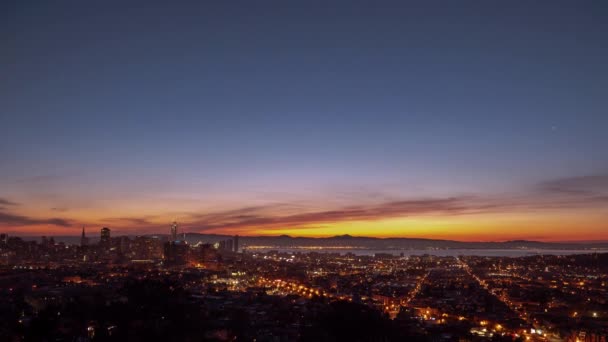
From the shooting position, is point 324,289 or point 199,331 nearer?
point 199,331

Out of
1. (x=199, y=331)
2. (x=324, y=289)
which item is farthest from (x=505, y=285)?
(x=199, y=331)

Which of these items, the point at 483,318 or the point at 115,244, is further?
the point at 115,244

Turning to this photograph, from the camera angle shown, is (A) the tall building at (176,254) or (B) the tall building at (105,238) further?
(B) the tall building at (105,238)

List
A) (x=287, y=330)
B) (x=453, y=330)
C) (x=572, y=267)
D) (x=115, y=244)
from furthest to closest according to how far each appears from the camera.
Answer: (x=115, y=244), (x=572, y=267), (x=453, y=330), (x=287, y=330)

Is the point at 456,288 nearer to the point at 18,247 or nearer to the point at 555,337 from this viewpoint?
the point at 555,337

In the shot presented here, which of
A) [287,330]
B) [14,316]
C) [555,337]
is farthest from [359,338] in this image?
[14,316]

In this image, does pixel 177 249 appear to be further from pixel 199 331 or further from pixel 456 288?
pixel 199 331

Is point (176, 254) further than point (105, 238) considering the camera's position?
No

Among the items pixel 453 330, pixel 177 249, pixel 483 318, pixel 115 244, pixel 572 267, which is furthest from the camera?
pixel 115 244

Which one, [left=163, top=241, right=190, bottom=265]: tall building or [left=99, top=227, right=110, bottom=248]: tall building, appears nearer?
[left=163, top=241, right=190, bottom=265]: tall building
